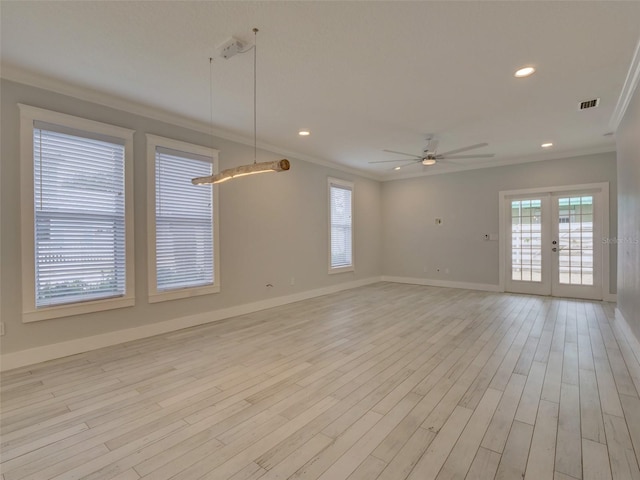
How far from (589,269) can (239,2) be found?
720 centimetres

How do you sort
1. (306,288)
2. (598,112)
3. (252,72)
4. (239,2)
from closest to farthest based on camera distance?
1. (239,2)
2. (252,72)
3. (598,112)
4. (306,288)

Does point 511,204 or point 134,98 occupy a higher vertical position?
point 134,98

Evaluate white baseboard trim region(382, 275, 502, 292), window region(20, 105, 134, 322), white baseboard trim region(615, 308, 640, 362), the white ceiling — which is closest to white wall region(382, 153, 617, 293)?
white baseboard trim region(382, 275, 502, 292)

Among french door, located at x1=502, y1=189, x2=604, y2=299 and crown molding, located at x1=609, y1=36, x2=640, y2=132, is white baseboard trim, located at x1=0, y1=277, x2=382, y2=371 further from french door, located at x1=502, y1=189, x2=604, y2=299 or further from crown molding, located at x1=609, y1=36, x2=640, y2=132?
crown molding, located at x1=609, y1=36, x2=640, y2=132

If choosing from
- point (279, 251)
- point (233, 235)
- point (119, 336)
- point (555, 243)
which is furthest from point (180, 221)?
point (555, 243)

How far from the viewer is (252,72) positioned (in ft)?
10.3

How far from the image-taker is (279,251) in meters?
5.86

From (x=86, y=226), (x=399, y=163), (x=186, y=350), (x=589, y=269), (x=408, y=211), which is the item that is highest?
(x=399, y=163)

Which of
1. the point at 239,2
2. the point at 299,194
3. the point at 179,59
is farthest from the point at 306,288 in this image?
the point at 239,2

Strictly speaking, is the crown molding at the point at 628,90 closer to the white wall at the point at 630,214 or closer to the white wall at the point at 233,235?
the white wall at the point at 630,214

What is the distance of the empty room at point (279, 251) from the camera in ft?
6.64

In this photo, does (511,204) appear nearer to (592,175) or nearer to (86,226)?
(592,175)

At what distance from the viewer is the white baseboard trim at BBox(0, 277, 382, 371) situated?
10.4ft

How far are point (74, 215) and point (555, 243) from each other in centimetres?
799
